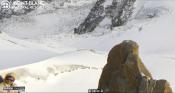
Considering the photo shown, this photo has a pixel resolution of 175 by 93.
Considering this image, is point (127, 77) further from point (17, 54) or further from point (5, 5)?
point (5, 5)

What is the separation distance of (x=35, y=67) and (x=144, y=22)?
19.4m

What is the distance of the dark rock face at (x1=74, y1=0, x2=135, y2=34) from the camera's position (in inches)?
1598

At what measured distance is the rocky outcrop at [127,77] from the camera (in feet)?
43.7

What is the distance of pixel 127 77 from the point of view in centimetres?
1345

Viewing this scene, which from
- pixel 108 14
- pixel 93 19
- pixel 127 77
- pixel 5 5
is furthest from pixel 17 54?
pixel 5 5

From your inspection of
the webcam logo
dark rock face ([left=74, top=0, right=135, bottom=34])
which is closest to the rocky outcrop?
dark rock face ([left=74, top=0, right=135, bottom=34])

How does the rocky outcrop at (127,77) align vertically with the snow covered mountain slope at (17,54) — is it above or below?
above

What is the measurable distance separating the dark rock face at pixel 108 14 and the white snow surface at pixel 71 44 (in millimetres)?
709

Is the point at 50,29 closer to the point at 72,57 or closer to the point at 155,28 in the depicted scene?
the point at 155,28

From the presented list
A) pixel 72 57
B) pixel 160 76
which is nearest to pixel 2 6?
pixel 72 57

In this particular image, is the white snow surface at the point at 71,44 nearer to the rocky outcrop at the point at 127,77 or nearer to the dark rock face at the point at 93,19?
the dark rock face at the point at 93,19
